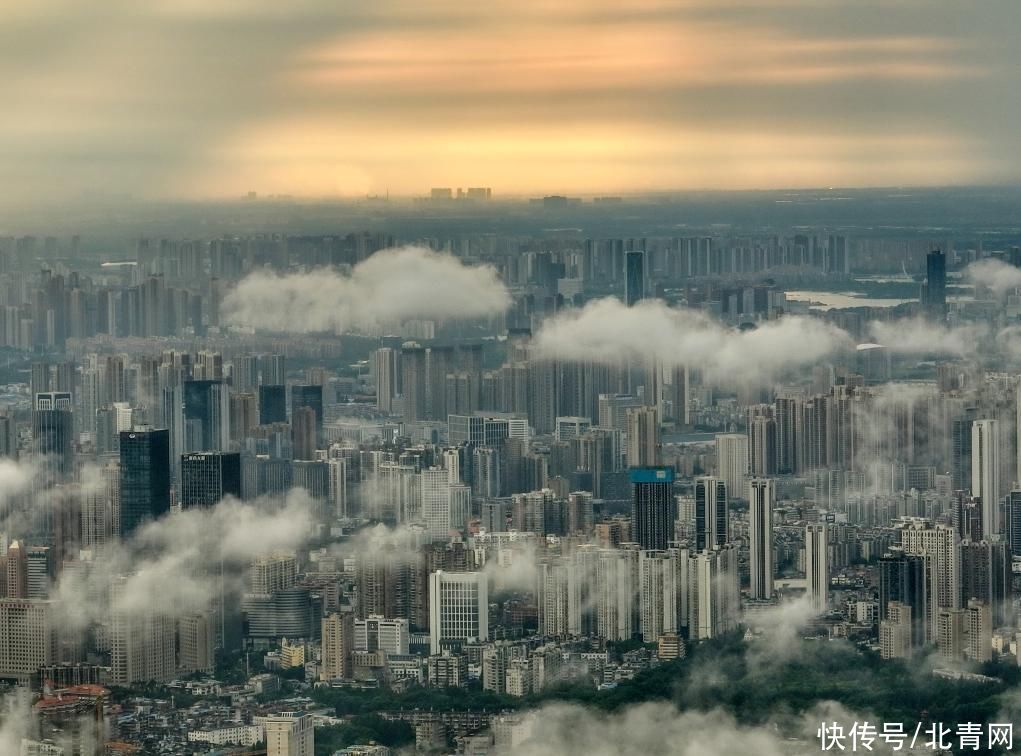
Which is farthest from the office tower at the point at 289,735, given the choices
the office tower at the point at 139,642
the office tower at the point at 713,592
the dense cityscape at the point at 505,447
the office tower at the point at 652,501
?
the office tower at the point at 652,501

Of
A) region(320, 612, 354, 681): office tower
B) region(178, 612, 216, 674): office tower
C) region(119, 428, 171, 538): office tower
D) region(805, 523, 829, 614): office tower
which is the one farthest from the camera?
region(119, 428, 171, 538): office tower

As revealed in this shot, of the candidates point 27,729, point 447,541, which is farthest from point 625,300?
point 27,729

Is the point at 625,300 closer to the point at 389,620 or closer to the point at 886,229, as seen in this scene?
the point at 886,229

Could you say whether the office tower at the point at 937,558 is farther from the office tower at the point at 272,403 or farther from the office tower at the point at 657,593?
the office tower at the point at 272,403

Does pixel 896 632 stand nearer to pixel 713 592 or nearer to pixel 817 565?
pixel 713 592

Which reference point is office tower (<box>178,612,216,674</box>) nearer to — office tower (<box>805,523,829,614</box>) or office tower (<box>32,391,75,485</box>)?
office tower (<box>32,391,75,485</box>)

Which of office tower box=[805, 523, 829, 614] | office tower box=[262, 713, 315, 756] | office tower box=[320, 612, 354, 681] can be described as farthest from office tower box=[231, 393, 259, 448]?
office tower box=[262, 713, 315, 756]
